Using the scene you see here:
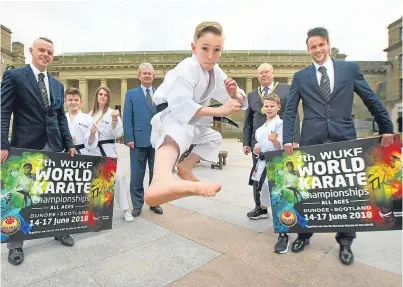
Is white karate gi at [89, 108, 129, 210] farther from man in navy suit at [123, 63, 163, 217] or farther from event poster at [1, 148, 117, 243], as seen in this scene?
event poster at [1, 148, 117, 243]

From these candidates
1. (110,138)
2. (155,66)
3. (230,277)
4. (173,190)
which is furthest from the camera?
(155,66)

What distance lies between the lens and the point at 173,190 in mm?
1417

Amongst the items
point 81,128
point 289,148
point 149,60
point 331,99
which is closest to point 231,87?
point 289,148

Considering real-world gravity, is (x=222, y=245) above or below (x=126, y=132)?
A: below

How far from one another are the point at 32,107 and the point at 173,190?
2102 mm

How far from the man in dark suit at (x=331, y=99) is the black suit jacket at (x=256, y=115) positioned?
0.92 meters

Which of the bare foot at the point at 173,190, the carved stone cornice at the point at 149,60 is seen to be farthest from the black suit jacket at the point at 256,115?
the carved stone cornice at the point at 149,60

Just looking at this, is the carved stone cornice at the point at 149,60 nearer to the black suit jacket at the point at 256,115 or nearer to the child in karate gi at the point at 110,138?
the child in karate gi at the point at 110,138

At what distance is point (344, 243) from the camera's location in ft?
8.27

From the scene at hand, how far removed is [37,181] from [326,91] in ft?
10.4

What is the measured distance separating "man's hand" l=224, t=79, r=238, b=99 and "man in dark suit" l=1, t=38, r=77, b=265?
2.11 meters

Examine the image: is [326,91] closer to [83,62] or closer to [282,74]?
[282,74]

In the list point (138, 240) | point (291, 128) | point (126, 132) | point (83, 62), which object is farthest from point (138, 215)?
point (83, 62)

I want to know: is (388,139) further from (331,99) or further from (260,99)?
(260,99)
